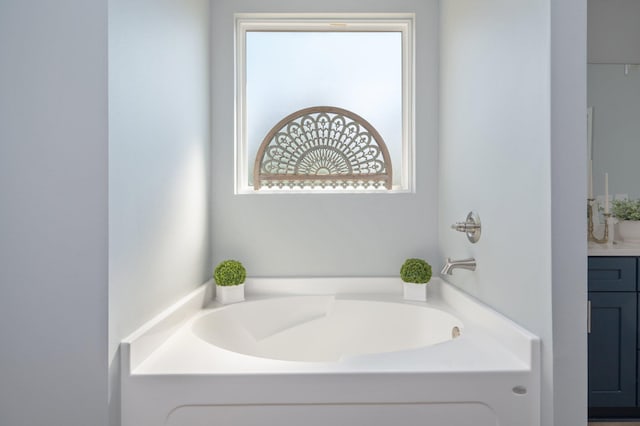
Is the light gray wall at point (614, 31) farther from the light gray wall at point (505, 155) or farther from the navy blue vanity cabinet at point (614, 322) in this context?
the navy blue vanity cabinet at point (614, 322)

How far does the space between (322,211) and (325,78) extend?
75 cm

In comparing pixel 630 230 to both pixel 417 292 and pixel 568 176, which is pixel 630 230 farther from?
pixel 568 176

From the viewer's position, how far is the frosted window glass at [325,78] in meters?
2.35

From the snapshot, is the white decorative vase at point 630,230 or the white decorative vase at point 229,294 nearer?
the white decorative vase at point 229,294

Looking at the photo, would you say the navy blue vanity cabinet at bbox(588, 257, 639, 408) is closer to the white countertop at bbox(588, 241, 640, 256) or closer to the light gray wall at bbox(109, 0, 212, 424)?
the white countertop at bbox(588, 241, 640, 256)

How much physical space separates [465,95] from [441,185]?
514mm

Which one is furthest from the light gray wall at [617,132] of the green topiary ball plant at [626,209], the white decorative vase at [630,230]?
the white decorative vase at [630,230]

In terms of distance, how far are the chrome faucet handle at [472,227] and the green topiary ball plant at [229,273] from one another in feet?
3.44

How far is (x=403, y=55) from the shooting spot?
235 centimetres

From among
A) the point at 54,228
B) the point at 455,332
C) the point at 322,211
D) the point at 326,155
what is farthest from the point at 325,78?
the point at 54,228

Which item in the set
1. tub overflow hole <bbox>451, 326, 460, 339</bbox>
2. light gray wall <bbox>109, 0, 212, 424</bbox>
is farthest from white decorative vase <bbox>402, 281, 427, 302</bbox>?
light gray wall <bbox>109, 0, 212, 424</bbox>

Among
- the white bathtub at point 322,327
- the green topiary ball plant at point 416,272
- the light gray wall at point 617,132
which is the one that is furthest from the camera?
the light gray wall at point 617,132

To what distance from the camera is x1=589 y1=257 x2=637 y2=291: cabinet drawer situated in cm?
211

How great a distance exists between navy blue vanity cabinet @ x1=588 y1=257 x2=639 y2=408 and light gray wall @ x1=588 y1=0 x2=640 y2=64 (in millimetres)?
1233
